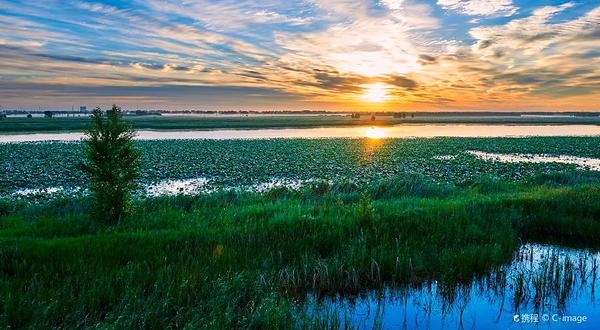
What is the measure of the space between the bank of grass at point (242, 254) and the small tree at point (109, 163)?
668mm

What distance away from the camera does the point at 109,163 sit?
11211 mm

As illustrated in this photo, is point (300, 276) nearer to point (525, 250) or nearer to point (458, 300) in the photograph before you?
point (458, 300)

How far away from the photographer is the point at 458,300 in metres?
7.46

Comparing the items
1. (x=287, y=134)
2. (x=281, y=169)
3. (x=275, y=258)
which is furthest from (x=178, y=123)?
(x=275, y=258)

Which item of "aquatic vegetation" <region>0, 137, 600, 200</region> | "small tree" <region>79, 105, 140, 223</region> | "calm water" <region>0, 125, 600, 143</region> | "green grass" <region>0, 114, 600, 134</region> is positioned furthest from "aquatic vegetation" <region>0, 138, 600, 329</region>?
"green grass" <region>0, 114, 600, 134</region>

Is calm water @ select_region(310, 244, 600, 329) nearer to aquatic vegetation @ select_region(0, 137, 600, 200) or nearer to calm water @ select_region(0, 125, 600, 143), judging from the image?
aquatic vegetation @ select_region(0, 137, 600, 200)

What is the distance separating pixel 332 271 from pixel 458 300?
265 cm

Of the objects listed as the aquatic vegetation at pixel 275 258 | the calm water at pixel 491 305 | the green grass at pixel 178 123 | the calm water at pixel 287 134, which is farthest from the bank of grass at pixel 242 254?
the green grass at pixel 178 123

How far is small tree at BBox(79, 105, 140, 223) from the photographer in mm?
11016

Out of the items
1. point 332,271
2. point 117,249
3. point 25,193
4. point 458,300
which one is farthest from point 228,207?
point 25,193

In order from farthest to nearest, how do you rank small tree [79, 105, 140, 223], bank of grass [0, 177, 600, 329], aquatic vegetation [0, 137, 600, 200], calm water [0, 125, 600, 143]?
calm water [0, 125, 600, 143] → aquatic vegetation [0, 137, 600, 200] → small tree [79, 105, 140, 223] → bank of grass [0, 177, 600, 329]

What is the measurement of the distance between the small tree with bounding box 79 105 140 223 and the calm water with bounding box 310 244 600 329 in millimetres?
7247

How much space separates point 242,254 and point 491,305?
5.38 m

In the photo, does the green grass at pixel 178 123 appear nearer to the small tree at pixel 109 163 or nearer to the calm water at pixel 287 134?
the calm water at pixel 287 134
